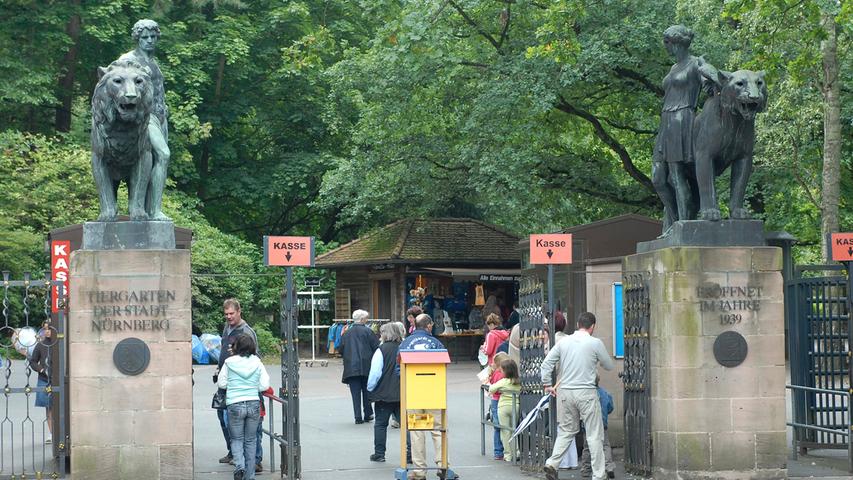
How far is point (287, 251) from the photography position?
→ 1380cm

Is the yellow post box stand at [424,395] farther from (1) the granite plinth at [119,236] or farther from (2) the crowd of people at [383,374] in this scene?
(1) the granite plinth at [119,236]

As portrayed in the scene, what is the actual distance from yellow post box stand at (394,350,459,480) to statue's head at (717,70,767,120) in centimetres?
399

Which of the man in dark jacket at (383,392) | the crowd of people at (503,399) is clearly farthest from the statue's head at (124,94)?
the man in dark jacket at (383,392)

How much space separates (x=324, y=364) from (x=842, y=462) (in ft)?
68.7

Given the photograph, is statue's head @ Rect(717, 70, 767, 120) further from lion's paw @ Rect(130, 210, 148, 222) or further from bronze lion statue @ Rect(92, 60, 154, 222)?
lion's paw @ Rect(130, 210, 148, 222)

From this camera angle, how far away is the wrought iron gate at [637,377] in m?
13.7

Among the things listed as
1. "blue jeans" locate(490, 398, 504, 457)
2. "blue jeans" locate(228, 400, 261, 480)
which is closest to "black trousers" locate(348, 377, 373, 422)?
"blue jeans" locate(490, 398, 504, 457)

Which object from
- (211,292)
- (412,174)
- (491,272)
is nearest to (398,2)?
(412,174)

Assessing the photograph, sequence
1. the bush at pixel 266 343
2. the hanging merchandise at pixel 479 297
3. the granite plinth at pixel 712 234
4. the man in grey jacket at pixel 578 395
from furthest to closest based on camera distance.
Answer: the bush at pixel 266 343 → the hanging merchandise at pixel 479 297 → the granite plinth at pixel 712 234 → the man in grey jacket at pixel 578 395

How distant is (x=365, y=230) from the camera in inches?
1681

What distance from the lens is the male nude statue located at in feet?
43.8

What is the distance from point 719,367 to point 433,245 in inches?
855

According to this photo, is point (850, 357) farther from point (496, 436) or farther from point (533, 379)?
point (496, 436)

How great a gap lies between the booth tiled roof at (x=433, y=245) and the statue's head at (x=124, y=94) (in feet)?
69.5
